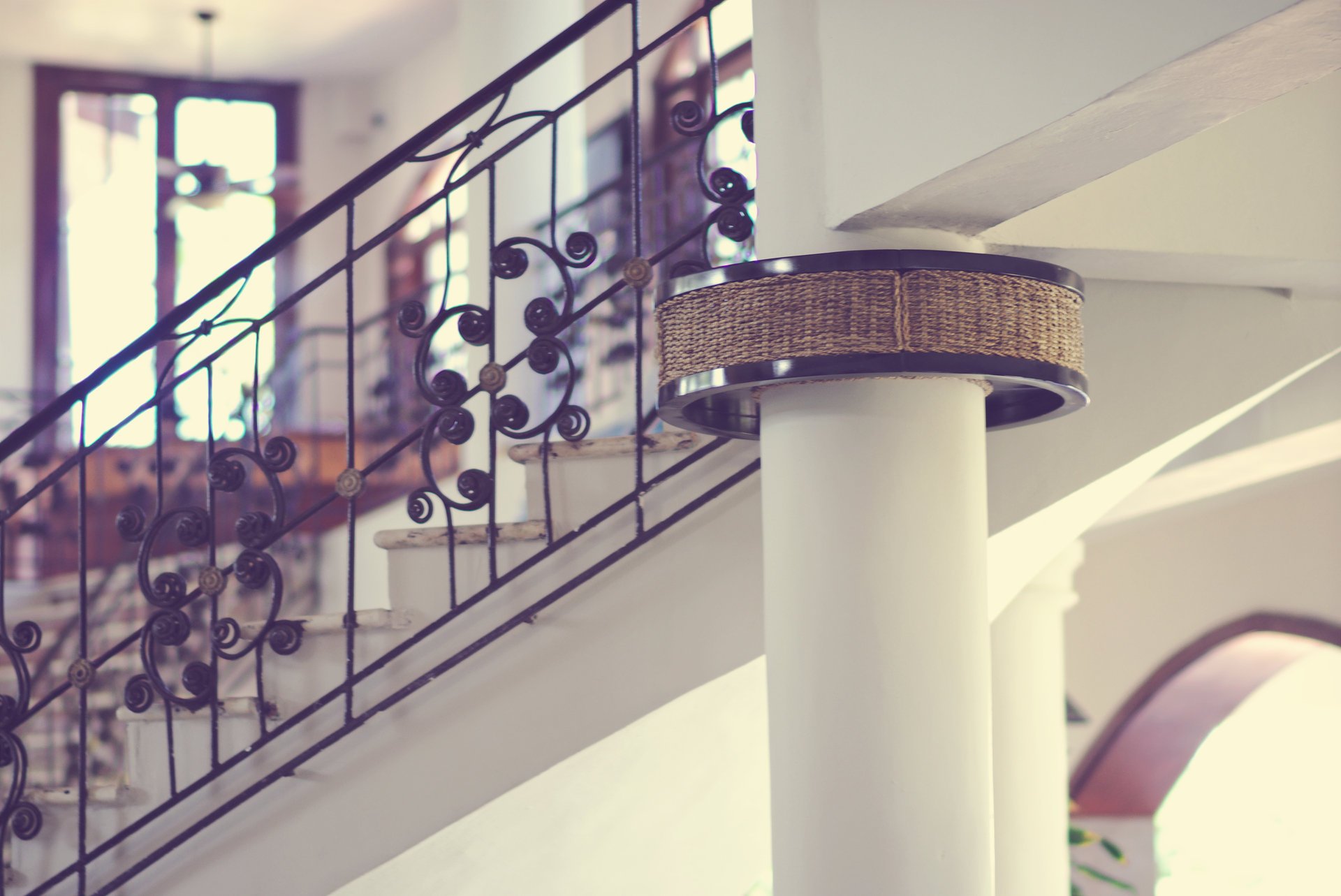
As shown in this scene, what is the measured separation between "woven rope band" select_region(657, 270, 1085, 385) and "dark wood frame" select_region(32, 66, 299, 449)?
8034 mm

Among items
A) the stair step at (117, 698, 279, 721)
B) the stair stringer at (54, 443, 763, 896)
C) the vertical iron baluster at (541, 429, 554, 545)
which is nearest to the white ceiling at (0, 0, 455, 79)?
the stair step at (117, 698, 279, 721)

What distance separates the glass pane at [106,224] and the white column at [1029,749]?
7.47 metres

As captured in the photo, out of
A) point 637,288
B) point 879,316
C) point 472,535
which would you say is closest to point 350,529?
point 472,535

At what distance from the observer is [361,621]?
295 centimetres

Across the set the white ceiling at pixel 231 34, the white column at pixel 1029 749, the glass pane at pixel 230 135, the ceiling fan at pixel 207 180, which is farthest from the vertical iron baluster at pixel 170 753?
the glass pane at pixel 230 135

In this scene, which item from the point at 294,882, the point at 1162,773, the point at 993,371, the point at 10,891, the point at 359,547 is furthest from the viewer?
the point at 359,547

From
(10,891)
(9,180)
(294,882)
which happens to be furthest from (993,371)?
(9,180)

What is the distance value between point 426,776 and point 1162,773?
15.1 feet

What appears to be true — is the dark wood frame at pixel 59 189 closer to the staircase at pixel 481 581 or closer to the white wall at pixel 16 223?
the white wall at pixel 16 223

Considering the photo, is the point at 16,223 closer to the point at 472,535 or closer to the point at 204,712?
the point at 204,712

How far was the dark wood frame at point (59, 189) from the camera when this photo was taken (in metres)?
9.96

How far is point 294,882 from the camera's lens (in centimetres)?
295

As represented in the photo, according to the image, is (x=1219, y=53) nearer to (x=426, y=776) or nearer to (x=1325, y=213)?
(x=1325, y=213)

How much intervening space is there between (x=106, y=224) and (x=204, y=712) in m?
7.88
